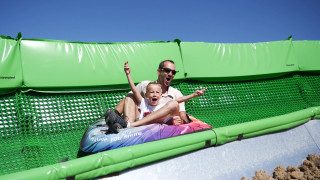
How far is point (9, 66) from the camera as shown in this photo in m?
2.13

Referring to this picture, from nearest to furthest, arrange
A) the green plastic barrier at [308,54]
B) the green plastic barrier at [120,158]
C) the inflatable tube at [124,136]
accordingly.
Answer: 1. the green plastic barrier at [120,158]
2. the inflatable tube at [124,136]
3. the green plastic barrier at [308,54]

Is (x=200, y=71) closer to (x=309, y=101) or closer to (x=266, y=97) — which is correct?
(x=266, y=97)

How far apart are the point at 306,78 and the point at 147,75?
7.74 ft

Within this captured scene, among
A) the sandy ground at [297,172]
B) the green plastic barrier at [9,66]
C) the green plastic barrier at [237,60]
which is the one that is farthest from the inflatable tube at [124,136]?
the green plastic barrier at [237,60]

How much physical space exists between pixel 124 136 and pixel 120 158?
0.80 feet

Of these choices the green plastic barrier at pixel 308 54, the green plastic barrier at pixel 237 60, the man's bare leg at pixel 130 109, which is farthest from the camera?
the green plastic barrier at pixel 308 54

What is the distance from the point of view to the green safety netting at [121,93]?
5.34 feet

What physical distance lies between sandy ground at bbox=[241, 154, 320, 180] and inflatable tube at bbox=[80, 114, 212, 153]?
20.9 inches

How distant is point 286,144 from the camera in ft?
6.49

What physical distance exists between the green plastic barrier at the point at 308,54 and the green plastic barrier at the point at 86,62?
187 cm

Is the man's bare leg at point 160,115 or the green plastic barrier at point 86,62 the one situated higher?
the green plastic barrier at point 86,62

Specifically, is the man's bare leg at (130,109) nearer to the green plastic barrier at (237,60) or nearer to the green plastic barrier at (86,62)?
the green plastic barrier at (86,62)

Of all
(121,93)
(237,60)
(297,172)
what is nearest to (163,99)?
(121,93)

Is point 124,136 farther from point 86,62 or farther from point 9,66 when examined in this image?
point 9,66
